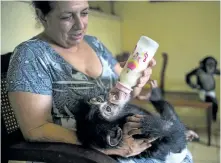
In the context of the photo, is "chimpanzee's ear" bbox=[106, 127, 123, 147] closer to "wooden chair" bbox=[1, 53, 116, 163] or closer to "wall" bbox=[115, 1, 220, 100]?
"wooden chair" bbox=[1, 53, 116, 163]

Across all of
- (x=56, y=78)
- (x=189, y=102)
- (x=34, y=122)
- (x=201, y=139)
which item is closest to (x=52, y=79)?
(x=56, y=78)

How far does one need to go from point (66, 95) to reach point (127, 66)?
237 mm

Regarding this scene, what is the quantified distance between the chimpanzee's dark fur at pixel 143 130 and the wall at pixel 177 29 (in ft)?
5.39

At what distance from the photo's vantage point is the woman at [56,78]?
83 centimetres

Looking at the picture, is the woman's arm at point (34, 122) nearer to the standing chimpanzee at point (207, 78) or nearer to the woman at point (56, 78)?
the woman at point (56, 78)

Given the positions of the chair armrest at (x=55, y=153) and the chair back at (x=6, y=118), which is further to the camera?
the chair back at (x=6, y=118)

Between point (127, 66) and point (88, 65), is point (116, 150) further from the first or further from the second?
point (88, 65)

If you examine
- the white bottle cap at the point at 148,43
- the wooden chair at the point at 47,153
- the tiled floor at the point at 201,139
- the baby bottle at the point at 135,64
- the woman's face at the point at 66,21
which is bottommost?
the tiled floor at the point at 201,139

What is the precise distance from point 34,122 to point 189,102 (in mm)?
1569

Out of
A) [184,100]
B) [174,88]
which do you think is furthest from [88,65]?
[174,88]

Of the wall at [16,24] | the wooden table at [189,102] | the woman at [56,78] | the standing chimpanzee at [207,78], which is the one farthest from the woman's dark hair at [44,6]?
the standing chimpanzee at [207,78]

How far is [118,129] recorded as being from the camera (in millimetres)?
777

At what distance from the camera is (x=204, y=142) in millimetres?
2180

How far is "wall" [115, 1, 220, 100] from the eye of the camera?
92.5 inches
